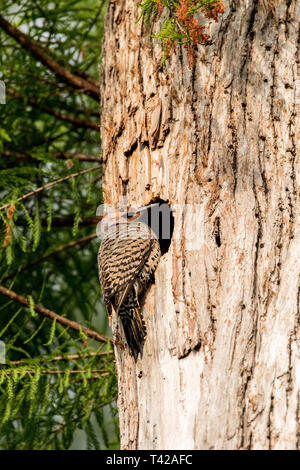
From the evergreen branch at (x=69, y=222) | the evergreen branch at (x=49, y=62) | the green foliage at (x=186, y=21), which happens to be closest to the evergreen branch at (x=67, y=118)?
the evergreen branch at (x=49, y=62)

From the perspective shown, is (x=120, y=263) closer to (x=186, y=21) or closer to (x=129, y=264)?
(x=129, y=264)

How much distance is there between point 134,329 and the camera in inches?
129

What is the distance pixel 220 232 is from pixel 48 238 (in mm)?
2796

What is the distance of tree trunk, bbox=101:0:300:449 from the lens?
107 inches

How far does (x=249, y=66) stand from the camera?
3385 millimetres

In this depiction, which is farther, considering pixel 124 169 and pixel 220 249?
pixel 124 169

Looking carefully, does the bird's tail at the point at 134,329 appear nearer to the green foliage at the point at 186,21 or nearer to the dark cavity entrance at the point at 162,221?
the dark cavity entrance at the point at 162,221

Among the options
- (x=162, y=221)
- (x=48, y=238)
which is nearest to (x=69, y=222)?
(x=48, y=238)

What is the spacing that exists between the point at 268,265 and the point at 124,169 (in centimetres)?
122

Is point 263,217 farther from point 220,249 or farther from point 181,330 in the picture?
point 181,330

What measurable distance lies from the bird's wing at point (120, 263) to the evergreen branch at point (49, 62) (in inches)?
75.6

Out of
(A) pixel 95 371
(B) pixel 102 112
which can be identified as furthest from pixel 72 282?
(B) pixel 102 112

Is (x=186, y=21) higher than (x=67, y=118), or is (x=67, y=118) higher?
(x=186, y=21)

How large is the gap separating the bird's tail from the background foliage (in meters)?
Result: 1.04
